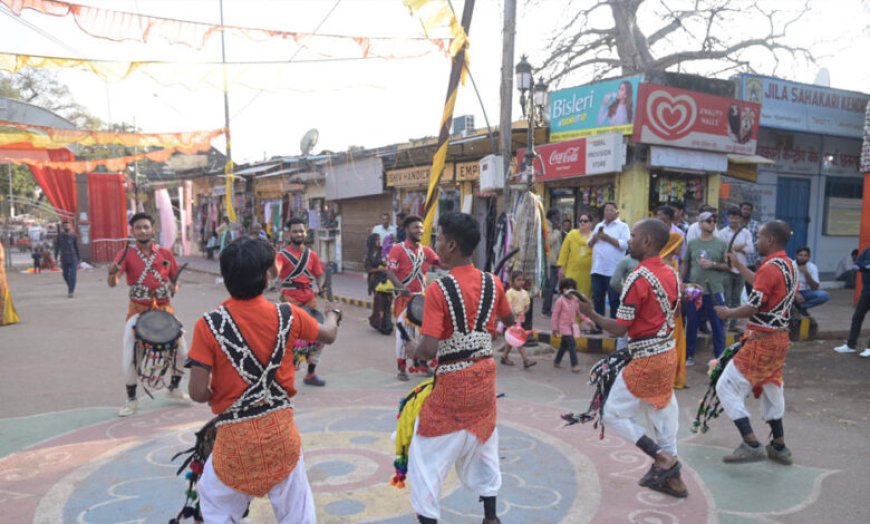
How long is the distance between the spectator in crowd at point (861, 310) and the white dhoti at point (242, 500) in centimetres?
805

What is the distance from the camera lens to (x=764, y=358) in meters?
4.34

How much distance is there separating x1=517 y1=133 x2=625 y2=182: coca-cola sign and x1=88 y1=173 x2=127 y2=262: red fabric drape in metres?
18.7

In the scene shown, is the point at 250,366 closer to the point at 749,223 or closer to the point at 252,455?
the point at 252,455

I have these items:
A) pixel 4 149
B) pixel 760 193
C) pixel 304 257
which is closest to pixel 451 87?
pixel 304 257

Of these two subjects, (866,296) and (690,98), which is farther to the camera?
(690,98)

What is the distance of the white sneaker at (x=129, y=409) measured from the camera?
559 centimetres

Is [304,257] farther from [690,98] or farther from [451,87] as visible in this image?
[690,98]

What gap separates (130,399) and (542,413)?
153 inches

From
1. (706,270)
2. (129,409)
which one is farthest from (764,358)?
(129,409)

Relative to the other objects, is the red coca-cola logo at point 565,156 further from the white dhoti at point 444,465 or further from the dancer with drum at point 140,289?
the white dhoti at point 444,465

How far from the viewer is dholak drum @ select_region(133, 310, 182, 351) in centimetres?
527

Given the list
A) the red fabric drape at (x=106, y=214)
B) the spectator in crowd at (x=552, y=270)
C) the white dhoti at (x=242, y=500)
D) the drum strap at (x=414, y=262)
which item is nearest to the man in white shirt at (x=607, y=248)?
the spectator in crowd at (x=552, y=270)

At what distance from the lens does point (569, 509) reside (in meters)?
3.73

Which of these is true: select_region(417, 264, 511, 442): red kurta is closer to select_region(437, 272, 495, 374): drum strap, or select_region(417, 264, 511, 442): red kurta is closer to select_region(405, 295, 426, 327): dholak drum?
select_region(437, 272, 495, 374): drum strap
